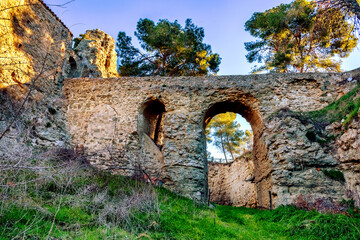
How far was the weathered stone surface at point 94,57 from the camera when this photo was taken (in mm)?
13969

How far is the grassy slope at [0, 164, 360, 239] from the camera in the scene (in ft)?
12.1

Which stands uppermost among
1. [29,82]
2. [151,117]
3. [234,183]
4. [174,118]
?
[29,82]

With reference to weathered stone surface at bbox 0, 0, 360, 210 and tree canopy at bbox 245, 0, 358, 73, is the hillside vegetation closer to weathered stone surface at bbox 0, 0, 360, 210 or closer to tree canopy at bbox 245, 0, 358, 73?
weathered stone surface at bbox 0, 0, 360, 210

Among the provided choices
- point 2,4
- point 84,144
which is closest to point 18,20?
point 2,4

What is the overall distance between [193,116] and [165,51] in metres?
8.55

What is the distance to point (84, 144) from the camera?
367 inches

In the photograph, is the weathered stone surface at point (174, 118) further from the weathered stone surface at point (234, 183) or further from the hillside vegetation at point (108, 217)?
the hillside vegetation at point (108, 217)

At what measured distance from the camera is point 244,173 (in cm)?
1207

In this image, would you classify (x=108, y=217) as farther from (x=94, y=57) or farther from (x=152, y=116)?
(x=94, y=57)

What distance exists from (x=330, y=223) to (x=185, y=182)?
4.12 meters

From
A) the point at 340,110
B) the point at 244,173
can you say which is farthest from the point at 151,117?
the point at 340,110

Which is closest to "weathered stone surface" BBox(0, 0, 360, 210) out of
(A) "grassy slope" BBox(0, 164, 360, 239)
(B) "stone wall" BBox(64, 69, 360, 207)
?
(B) "stone wall" BBox(64, 69, 360, 207)

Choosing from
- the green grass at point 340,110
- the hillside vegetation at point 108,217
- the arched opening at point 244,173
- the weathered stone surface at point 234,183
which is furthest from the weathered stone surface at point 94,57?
the green grass at point 340,110

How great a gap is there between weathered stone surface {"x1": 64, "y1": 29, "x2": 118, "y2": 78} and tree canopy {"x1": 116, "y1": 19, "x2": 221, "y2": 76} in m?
0.62
